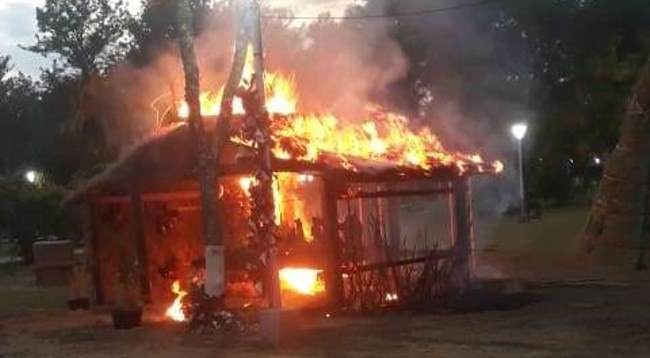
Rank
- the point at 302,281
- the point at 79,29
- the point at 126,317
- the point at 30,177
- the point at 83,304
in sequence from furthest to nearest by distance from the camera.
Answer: the point at 79,29 → the point at 30,177 → the point at 83,304 → the point at 302,281 → the point at 126,317

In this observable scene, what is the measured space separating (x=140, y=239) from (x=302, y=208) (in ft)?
9.52

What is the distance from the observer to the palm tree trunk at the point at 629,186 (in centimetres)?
2144

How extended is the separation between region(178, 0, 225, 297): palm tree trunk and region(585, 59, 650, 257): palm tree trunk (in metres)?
11.5

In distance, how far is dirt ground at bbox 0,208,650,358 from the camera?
35.1ft

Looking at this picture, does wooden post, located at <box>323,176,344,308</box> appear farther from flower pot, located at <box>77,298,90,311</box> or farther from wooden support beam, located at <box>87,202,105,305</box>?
flower pot, located at <box>77,298,90,311</box>

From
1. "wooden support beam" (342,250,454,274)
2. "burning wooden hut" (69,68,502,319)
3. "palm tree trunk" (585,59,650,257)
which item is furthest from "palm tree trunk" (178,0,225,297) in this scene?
"palm tree trunk" (585,59,650,257)

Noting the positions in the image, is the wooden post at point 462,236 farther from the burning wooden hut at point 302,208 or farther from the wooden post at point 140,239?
the wooden post at point 140,239

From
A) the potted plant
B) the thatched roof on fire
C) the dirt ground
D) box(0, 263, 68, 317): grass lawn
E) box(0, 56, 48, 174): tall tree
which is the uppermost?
box(0, 56, 48, 174): tall tree

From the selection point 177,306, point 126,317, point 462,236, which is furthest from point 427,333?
point 177,306

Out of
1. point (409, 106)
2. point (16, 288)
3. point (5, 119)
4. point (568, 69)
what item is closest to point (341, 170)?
point (16, 288)

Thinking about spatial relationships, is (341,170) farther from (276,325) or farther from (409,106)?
(409,106)

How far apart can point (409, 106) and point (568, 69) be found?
8.00m

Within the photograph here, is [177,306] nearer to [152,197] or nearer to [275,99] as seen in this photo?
[152,197]

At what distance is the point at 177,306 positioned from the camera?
16094 mm
